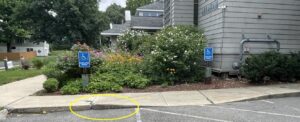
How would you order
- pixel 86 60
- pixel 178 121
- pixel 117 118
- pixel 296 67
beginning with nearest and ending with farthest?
pixel 178 121, pixel 117 118, pixel 86 60, pixel 296 67

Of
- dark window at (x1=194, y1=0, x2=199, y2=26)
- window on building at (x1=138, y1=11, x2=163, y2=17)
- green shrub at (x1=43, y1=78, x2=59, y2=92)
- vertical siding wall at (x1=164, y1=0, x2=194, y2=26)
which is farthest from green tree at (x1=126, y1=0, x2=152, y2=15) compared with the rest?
green shrub at (x1=43, y1=78, x2=59, y2=92)

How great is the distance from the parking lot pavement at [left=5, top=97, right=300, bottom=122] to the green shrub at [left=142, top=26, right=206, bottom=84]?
10.2 feet

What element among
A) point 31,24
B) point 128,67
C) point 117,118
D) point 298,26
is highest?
point 31,24

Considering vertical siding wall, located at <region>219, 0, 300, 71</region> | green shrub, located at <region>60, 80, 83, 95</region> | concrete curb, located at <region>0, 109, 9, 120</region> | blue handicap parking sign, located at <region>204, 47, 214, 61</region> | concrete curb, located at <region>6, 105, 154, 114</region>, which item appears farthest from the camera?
vertical siding wall, located at <region>219, 0, 300, 71</region>

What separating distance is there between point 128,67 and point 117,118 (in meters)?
4.93

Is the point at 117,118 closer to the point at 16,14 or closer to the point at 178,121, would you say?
the point at 178,121

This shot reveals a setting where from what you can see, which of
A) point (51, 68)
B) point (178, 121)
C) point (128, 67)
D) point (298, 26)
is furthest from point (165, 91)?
point (298, 26)

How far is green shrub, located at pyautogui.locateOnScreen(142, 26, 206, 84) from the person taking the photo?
983cm

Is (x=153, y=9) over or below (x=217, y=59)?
over

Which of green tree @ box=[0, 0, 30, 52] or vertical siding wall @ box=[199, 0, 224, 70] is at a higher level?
green tree @ box=[0, 0, 30, 52]

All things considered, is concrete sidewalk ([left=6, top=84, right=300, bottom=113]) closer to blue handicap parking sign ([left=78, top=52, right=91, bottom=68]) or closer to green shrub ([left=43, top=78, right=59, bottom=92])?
green shrub ([left=43, top=78, right=59, bottom=92])

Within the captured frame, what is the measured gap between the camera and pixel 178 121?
220 inches

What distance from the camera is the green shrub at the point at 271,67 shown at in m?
9.34

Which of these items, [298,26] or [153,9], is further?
[153,9]
